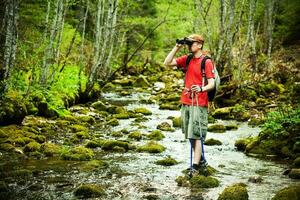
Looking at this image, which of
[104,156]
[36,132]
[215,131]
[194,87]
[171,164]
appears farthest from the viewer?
[215,131]

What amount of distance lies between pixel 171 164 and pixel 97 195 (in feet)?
8.20

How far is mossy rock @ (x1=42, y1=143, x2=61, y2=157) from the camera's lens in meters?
8.29

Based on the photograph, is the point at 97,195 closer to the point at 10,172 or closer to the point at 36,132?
the point at 10,172

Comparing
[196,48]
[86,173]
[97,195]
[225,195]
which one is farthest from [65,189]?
[196,48]

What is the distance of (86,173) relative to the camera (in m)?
6.96

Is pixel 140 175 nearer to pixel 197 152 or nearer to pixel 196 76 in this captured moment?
pixel 197 152

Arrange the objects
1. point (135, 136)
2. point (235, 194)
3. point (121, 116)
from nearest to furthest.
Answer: point (235, 194)
point (135, 136)
point (121, 116)

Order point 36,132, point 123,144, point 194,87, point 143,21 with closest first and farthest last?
point 194,87
point 123,144
point 36,132
point 143,21

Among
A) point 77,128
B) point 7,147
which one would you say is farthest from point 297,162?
point 77,128

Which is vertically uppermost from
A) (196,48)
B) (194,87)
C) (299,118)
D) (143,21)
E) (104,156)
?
(143,21)

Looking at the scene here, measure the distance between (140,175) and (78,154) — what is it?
1.77 metres

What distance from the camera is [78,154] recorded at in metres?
8.19

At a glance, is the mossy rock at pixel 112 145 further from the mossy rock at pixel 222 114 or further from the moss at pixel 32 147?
the mossy rock at pixel 222 114

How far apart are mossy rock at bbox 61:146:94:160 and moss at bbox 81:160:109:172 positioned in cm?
42
